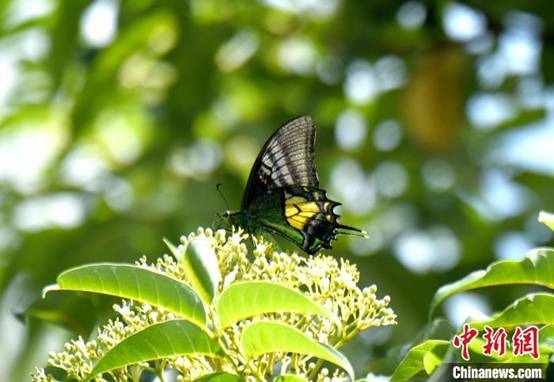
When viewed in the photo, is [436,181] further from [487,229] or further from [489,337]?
[489,337]

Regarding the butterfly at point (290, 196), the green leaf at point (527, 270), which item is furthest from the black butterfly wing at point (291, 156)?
the green leaf at point (527, 270)

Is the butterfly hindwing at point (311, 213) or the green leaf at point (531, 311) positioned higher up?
the butterfly hindwing at point (311, 213)

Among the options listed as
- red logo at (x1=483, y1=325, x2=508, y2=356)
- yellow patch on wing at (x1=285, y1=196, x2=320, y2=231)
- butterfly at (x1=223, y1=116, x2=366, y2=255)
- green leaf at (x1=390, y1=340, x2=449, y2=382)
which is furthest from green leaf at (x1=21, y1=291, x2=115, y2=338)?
red logo at (x1=483, y1=325, x2=508, y2=356)

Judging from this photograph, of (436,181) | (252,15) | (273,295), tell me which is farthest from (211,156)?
(273,295)

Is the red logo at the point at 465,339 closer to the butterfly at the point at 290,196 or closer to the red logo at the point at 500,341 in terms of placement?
the red logo at the point at 500,341

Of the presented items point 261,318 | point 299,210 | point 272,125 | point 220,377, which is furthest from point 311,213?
point 272,125

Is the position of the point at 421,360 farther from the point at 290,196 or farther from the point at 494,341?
the point at 290,196
